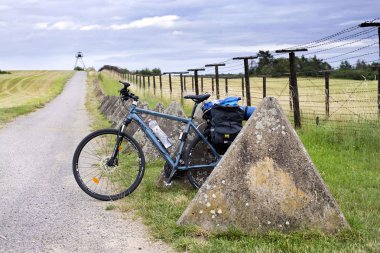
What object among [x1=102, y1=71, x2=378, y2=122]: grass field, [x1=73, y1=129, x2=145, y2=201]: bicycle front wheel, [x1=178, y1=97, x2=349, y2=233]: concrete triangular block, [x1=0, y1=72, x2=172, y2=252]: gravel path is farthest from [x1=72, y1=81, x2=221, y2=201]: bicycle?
[x1=102, y1=71, x2=378, y2=122]: grass field

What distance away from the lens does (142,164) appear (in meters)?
6.59

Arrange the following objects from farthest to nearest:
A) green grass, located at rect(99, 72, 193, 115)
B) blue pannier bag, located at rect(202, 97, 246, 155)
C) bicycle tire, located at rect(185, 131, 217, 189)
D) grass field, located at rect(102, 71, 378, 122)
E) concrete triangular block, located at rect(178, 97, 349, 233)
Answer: green grass, located at rect(99, 72, 193, 115), grass field, located at rect(102, 71, 378, 122), bicycle tire, located at rect(185, 131, 217, 189), blue pannier bag, located at rect(202, 97, 246, 155), concrete triangular block, located at rect(178, 97, 349, 233)

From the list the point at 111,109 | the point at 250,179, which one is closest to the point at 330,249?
the point at 250,179

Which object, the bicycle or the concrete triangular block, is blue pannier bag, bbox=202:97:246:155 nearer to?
the bicycle

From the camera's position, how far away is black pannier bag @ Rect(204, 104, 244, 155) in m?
6.36

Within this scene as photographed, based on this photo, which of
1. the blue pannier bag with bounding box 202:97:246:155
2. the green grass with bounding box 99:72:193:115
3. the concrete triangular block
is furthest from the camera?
the green grass with bounding box 99:72:193:115

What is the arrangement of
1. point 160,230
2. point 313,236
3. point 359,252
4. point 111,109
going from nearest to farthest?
point 359,252
point 313,236
point 160,230
point 111,109

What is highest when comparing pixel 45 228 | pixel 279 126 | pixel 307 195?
pixel 279 126

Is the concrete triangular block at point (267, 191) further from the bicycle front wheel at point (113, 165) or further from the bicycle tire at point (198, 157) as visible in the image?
the bicycle front wheel at point (113, 165)

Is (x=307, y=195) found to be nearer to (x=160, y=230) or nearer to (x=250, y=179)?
(x=250, y=179)

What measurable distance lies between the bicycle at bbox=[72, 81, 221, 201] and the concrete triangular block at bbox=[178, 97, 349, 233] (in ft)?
5.12

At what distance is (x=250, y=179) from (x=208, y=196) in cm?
45

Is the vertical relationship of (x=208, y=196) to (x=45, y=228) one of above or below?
above

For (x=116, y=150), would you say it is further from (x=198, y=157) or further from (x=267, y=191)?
(x=267, y=191)
